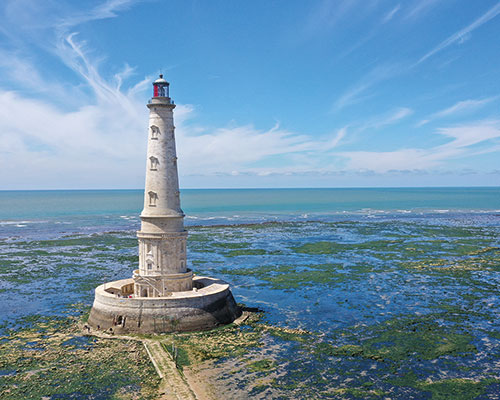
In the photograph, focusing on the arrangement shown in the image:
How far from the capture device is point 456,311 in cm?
3005

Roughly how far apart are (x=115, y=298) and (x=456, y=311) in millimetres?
21697

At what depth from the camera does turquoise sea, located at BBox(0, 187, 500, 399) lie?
20453mm

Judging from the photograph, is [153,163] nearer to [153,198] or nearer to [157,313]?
[153,198]

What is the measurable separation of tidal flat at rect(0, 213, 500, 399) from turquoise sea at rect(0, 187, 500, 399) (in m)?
0.10

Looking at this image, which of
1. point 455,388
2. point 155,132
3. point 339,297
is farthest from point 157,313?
point 455,388

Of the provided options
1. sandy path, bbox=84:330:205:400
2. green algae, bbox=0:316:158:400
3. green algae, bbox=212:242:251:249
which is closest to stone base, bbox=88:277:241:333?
sandy path, bbox=84:330:205:400

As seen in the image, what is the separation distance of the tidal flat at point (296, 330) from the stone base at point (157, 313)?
0.87m

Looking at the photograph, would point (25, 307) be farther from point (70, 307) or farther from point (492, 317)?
point (492, 317)

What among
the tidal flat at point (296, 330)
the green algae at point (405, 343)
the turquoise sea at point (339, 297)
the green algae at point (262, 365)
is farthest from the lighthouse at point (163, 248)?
the green algae at point (405, 343)

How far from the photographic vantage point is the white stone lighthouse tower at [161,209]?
27.1 m

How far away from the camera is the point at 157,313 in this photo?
25.6 m

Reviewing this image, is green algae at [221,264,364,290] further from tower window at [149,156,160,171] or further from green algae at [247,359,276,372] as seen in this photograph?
tower window at [149,156,160,171]

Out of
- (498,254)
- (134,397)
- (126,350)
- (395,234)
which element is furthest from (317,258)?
(134,397)

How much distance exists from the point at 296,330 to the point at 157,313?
8071 mm
